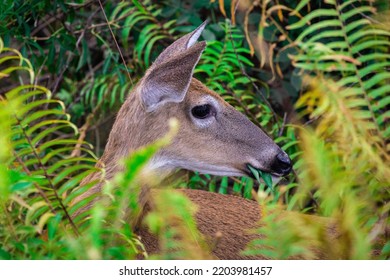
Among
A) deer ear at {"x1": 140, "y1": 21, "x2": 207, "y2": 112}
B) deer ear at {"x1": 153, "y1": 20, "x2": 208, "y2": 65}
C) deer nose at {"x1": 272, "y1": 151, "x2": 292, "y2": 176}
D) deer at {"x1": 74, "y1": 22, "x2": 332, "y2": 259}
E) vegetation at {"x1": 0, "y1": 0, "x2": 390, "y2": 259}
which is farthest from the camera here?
deer ear at {"x1": 153, "y1": 20, "x2": 208, "y2": 65}

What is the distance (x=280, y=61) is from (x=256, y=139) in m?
1.54

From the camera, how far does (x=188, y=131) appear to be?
4.61 m

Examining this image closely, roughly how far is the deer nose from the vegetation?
0.43ft

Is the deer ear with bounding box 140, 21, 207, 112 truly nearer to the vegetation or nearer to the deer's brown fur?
the deer's brown fur

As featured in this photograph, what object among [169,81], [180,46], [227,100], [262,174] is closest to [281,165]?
[262,174]

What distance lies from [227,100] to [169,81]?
136 centimetres

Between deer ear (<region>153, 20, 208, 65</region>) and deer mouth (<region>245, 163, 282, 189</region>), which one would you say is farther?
deer ear (<region>153, 20, 208, 65</region>)

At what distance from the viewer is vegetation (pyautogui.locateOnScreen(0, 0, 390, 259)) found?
313 centimetres

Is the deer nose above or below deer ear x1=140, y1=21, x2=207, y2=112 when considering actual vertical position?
below

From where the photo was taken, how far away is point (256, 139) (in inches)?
185

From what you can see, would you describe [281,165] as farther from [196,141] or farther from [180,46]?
[180,46]

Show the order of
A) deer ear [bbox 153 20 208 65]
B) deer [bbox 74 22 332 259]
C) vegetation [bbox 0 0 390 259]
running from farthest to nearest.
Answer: deer ear [bbox 153 20 208 65] < deer [bbox 74 22 332 259] < vegetation [bbox 0 0 390 259]

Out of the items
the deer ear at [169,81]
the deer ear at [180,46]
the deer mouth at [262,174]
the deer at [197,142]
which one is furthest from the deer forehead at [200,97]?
the deer mouth at [262,174]

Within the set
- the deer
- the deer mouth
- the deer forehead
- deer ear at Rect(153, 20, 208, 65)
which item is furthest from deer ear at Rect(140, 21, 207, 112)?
the deer mouth
